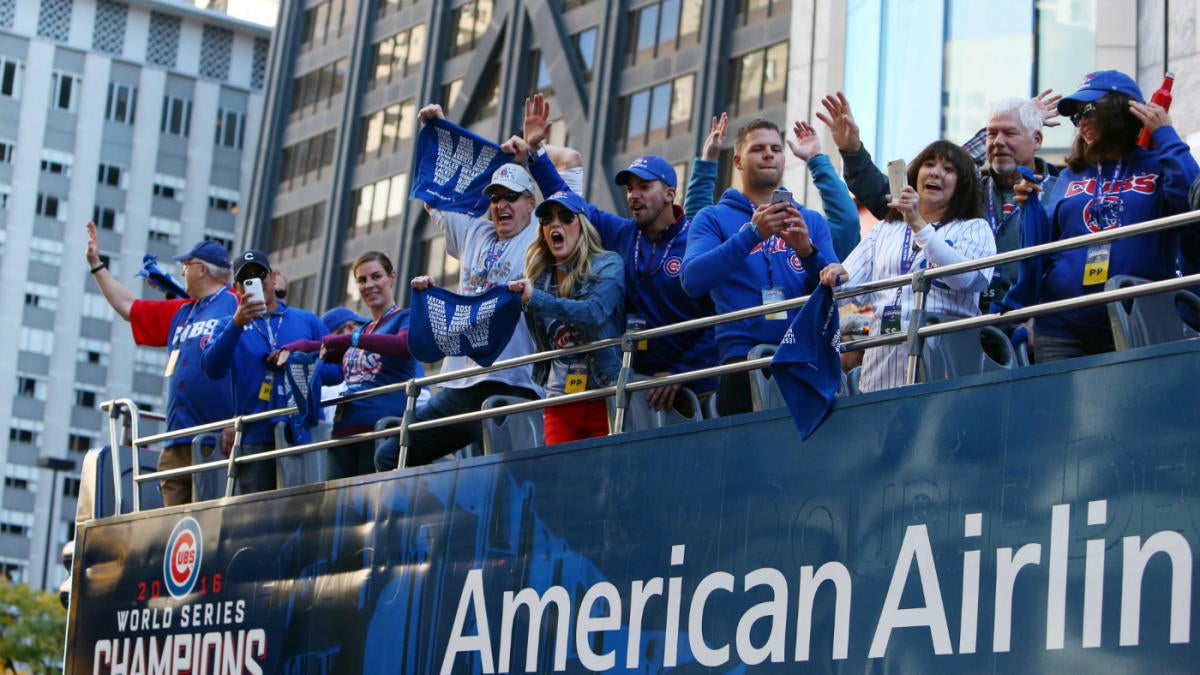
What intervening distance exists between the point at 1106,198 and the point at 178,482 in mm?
5343

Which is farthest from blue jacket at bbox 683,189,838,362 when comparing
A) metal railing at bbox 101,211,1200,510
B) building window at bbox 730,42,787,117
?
building window at bbox 730,42,787,117

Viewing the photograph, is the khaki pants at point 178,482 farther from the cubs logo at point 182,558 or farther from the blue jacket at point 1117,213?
the blue jacket at point 1117,213

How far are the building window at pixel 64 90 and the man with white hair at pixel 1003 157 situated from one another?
245 feet

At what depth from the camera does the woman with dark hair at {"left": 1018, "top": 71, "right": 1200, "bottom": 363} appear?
5.57 m

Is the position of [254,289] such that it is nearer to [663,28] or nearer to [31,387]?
[663,28]

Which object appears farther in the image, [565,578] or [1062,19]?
[1062,19]

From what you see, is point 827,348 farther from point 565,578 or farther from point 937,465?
point 565,578

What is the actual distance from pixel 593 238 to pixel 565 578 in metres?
1.45

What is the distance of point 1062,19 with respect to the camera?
58.2 feet

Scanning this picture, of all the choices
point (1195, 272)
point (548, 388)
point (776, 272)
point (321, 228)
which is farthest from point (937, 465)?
point (321, 228)

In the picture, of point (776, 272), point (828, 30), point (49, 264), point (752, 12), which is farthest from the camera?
point (49, 264)

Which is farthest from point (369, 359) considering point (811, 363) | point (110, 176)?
point (110, 176)

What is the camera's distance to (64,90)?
257ft

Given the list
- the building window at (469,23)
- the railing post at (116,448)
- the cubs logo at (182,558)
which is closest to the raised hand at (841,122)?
the cubs logo at (182,558)
